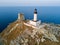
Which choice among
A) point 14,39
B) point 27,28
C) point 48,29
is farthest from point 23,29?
point 48,29

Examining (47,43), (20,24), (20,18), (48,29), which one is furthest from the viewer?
(20,18)

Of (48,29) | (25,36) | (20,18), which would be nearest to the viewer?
(25,36)

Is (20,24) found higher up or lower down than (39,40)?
higher up

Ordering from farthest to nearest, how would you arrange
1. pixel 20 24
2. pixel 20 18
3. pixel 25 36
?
pixel 20 18 → pixel 20 24 → pixel 25 36

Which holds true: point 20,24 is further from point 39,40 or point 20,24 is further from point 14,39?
point 39,40

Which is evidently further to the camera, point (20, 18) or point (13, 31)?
point (20, 18)

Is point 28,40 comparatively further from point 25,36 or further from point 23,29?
point 23,29

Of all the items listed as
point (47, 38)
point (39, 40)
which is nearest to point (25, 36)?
point (39, 40)

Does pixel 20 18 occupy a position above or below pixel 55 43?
above

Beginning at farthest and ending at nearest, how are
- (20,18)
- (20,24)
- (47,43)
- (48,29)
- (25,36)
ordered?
(20,18), (20,24), (48,29), (25,36), (47,43)
